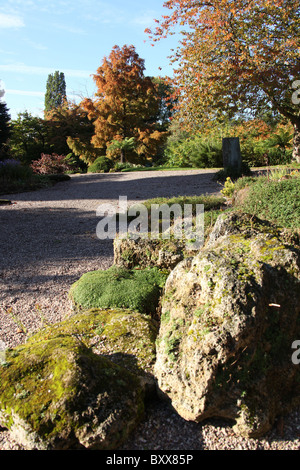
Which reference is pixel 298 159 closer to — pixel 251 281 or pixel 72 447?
pixel 251 281

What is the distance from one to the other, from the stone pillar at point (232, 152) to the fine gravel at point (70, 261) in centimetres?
86

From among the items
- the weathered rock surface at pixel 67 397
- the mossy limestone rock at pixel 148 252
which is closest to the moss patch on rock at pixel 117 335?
the weathered rock surface at pixel 67 397

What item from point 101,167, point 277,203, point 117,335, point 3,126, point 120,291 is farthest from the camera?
point 101,167

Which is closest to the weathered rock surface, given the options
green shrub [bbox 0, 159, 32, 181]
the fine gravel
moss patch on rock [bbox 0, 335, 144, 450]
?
moss patch on rock [bbox 0, 335, 144, 450]

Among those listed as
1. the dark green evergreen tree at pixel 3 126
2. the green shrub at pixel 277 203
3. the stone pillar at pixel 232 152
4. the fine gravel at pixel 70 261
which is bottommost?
the fine gravel at pixel 70 261

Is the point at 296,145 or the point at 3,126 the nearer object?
the point at 296,145

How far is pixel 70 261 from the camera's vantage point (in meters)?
5.62

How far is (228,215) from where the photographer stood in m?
A: 3.60

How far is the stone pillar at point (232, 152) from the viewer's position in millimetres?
12414

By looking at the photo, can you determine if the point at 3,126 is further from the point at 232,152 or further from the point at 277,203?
the point at 277,203

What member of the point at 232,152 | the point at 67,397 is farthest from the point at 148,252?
the point at 232,152

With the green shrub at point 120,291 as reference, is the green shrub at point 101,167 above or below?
above

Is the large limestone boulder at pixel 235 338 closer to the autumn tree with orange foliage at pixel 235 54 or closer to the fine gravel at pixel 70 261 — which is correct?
the fine gravel at pixel 70 261

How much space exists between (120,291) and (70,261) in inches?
83.5
